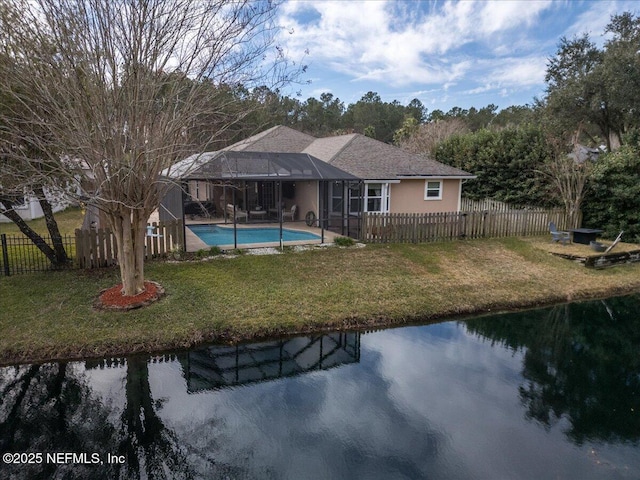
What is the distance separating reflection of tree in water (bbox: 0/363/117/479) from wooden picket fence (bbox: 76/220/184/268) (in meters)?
4.43

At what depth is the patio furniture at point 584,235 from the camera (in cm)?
1550

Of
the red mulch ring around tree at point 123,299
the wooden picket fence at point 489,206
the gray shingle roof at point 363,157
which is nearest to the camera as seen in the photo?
the red mulch ring around tree at point 123,299

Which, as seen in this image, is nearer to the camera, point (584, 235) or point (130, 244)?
point (130, 244)

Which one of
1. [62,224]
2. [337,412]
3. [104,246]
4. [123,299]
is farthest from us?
[62,224]

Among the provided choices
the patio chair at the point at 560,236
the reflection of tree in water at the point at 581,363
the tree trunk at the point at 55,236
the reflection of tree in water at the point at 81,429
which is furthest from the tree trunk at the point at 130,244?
the patio chair at the point at 560,236

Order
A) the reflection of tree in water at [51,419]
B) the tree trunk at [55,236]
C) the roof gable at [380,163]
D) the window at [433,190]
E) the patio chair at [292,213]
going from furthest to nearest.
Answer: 1. the patio chair at [292,213]
2. the window at [433,190]
3. the roof gable at [380,163]
4. the tree trunk at [55,236]
5. the reflection of tree in water at [51,419]

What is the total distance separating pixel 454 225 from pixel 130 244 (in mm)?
11871

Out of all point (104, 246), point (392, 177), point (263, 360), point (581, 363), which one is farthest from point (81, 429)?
point (392, 177)

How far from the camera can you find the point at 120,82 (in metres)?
8.01

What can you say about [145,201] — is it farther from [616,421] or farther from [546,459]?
[616,421]

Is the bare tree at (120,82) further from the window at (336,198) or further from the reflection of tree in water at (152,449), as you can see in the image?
the window at (336,198)

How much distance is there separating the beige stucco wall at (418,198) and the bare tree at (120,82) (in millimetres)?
10915

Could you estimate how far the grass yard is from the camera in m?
7.72

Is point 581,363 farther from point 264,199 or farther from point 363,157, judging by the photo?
point 264,199
